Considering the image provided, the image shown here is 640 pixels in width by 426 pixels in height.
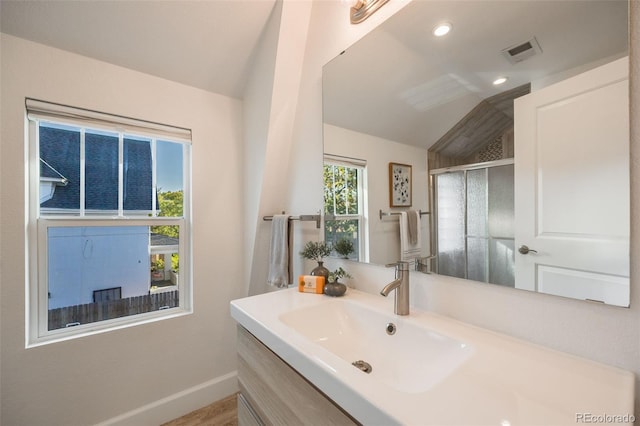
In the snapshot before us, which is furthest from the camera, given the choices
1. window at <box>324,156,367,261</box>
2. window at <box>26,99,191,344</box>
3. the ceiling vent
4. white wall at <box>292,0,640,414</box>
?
window at <box>26,99,191,344</box>

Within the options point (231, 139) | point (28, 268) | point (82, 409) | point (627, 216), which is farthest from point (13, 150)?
point (627, 216)

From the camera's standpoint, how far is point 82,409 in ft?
4.65

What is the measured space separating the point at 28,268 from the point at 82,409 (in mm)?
806

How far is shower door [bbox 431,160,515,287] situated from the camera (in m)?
0.78

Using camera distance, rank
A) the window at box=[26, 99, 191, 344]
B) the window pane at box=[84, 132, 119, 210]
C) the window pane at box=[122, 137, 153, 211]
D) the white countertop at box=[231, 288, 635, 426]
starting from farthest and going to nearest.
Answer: the window pane at box=[122, 137, 153, 211] < the window pane at box=[84, 132, 119, 210] < the window at box=[26, 99, 191, 344] < the white countertop at box=[231, 288, 635, 426]

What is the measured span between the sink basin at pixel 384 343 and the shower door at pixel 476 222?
0.77 ft

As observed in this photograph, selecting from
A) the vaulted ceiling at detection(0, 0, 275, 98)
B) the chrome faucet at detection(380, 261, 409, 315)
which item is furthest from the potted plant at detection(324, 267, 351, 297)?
the vaulted ceiling at detection(0, 0, 275, 98)

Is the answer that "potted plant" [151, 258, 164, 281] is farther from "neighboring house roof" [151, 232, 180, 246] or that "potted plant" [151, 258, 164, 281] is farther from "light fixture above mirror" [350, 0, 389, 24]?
"light fixture above mirror" [350, 0, 389, 24]

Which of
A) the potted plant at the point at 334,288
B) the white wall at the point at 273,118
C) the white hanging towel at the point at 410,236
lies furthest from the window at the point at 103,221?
the white hanging towel at the point at 410,236

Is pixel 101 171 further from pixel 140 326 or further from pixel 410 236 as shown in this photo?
pixel 410 236

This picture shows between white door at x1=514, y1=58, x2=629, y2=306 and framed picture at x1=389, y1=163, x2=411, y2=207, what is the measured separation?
14.0 inches

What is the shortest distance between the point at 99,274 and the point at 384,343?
169 cm

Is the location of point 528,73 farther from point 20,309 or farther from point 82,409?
point 82,409

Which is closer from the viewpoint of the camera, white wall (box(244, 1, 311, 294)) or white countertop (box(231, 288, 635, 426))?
white countertop (box(231, 288, 635, 426))
